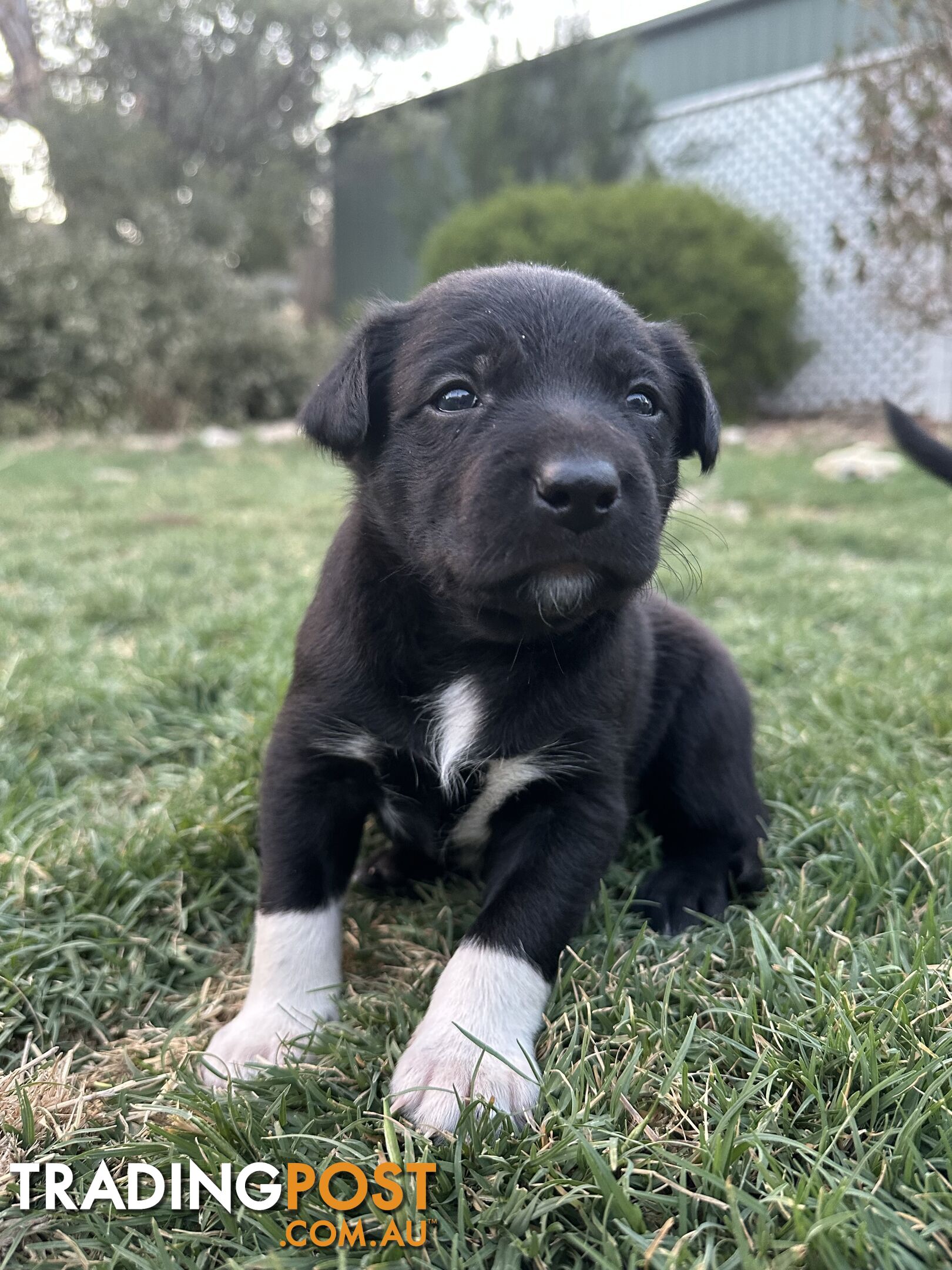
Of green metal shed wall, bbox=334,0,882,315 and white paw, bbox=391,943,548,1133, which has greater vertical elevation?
green metal shed wall, bbox=334,0,882,315

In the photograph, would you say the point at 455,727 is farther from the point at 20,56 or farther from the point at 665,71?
the point at 20,56

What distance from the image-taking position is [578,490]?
1.58 meters

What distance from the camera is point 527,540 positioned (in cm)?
162

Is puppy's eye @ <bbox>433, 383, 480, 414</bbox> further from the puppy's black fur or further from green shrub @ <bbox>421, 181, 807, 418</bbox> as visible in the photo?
green shrub @ <bbox>421, 181, 807, 418</bbox>

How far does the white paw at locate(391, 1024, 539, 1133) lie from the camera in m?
1.52

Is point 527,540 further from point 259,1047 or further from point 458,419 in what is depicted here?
point 259,1047

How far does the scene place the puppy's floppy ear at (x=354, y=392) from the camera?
196 cm

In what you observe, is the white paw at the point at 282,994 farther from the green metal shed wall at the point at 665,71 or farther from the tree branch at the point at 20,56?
the tree branch at the point at 20,56

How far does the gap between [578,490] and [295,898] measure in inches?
38.4

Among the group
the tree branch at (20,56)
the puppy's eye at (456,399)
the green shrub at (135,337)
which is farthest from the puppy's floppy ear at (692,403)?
the tree branch at (20,56)

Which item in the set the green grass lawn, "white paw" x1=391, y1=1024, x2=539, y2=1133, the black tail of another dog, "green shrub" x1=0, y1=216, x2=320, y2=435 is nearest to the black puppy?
"white paw" x1=391, y1=1024, x2=539, y2=1133

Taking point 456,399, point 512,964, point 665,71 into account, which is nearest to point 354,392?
point 456,399

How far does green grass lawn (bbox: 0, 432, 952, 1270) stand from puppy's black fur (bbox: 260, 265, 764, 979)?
22cm

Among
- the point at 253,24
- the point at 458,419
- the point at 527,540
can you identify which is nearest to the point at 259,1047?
the point at 527,540
